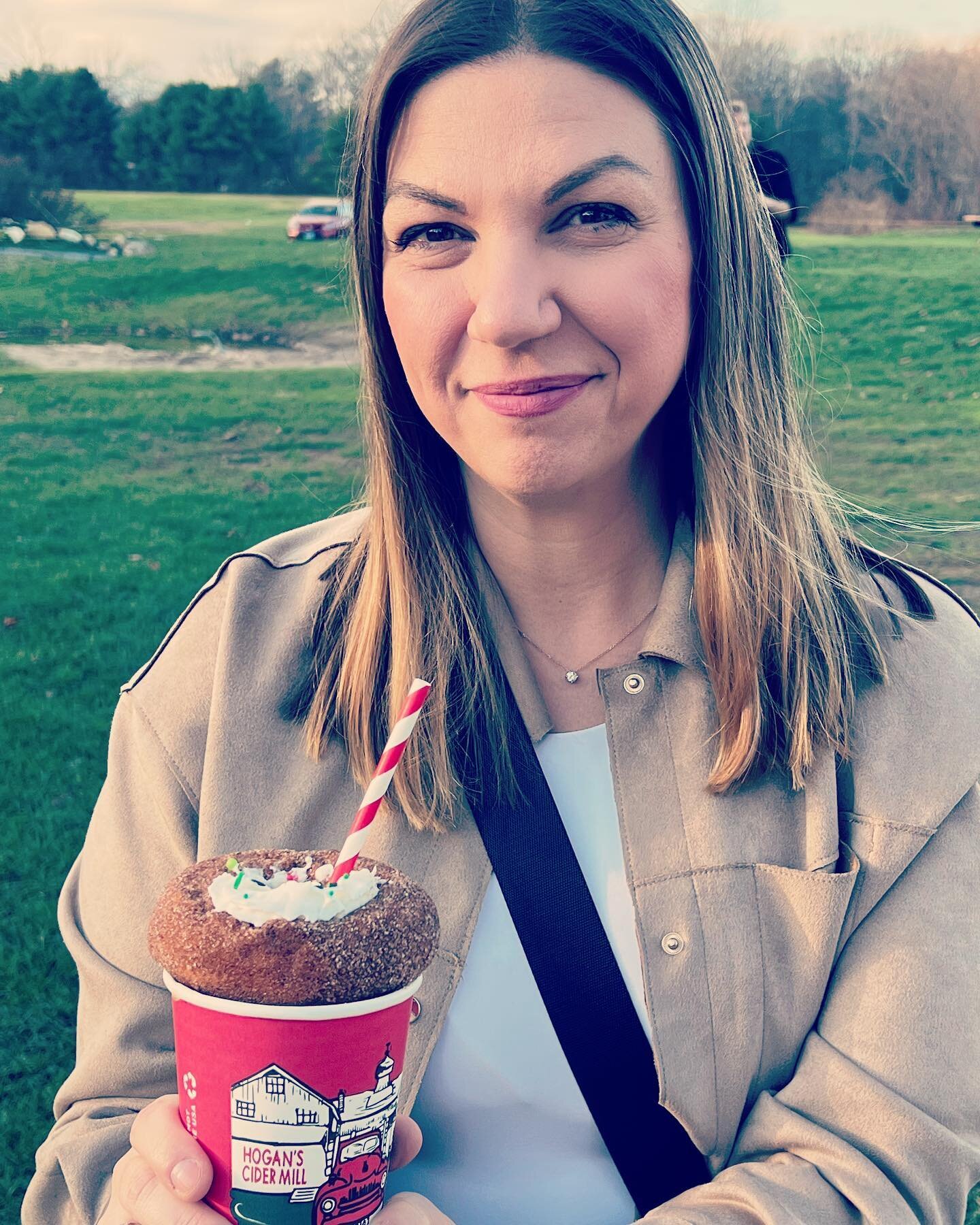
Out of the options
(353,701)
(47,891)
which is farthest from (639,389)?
(47,891)

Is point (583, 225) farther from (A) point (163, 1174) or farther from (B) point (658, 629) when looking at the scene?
(A) point (163, 1174)

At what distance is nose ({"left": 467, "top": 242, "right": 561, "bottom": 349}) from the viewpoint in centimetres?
175

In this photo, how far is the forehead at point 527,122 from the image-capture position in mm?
1767

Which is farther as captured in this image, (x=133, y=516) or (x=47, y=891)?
(x=133, y=516)

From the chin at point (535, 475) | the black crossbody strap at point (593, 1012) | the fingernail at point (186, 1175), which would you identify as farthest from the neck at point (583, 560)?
the fingernail at point (186, 1175)

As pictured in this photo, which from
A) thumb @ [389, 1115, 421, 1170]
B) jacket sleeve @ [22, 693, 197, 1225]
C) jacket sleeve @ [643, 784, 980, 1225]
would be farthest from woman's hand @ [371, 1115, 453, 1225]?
jacket sleeve @ [22, 693, 197, 1225]

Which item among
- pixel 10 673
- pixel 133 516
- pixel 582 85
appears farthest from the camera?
pixel 133 516

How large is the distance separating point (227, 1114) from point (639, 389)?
44.4 inches

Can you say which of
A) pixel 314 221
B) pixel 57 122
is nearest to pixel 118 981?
pixel 57 122

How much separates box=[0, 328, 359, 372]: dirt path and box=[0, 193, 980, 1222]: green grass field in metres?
0.15

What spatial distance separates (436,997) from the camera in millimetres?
1854

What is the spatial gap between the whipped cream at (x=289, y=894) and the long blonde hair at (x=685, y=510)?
0.51 metres

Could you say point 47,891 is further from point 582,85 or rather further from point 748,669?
point 582,85

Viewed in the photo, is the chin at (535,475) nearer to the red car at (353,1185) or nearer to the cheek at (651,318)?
the cheek at (651,318)
